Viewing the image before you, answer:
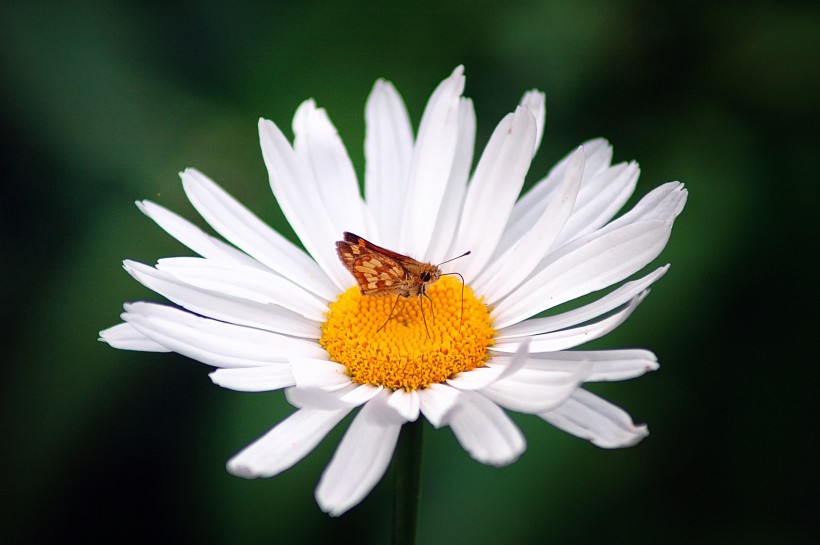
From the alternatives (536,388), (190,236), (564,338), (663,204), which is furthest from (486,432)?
(190,236)

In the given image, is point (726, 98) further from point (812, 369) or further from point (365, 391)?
point (365, 391)

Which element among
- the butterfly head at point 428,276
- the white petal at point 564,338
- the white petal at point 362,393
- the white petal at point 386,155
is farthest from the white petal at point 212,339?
the white petal at point 386,155

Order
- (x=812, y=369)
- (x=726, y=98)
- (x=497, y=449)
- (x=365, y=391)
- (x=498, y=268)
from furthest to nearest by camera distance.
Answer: (x=726, y=98) → (x=812, y=369) → (x=498, y=268) → (x=365, y=391) → (x=497, y=449)

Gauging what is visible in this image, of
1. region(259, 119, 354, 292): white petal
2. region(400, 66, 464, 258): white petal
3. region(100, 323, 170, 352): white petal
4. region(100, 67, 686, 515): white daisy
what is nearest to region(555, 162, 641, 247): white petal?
region(100, 67, 686, 515): white daisy

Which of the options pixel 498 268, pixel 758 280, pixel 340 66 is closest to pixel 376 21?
pixel 340 66

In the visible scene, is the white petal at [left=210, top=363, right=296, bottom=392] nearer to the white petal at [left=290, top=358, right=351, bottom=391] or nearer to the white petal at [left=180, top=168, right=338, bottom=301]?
the white petal at [left=290, top=358, right=351, bottom=391]
